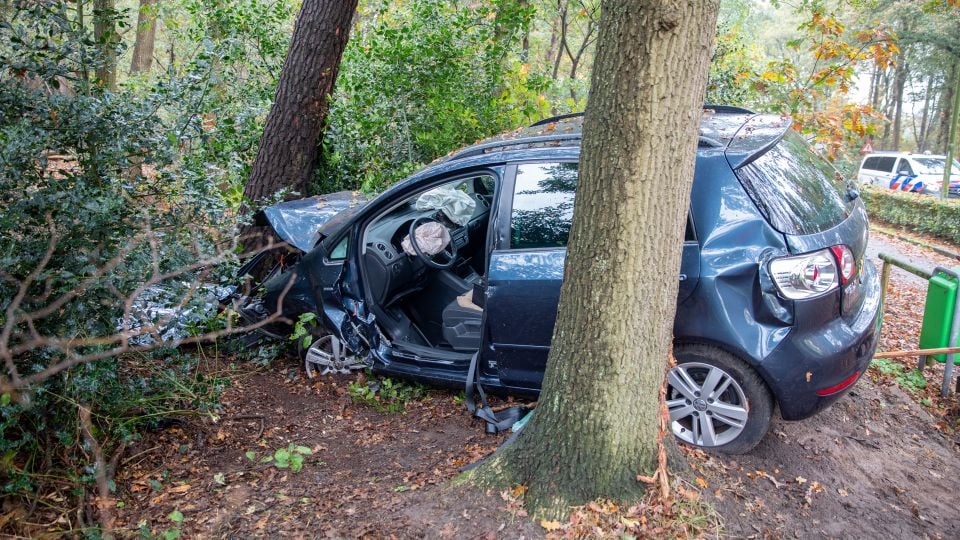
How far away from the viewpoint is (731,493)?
3.17 meters

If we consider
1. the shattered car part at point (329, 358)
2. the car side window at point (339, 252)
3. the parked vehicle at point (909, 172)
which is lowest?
the shattered car part at point (329, 358)

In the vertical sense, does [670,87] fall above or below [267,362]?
above

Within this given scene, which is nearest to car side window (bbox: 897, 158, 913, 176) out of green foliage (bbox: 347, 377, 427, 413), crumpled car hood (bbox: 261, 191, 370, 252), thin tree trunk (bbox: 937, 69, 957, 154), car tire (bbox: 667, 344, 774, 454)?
thin tree trunk (bbox: 937, 69, 957, 154)

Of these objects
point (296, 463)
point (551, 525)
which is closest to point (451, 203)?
point (296, 463)

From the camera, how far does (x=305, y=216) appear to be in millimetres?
5297

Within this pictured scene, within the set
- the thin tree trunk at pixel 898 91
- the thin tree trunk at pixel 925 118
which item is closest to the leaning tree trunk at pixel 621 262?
the thin tree trunk at pixel 898 91

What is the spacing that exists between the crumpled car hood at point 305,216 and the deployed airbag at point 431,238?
1.96ft

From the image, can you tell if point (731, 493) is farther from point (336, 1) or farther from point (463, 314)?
point (336, 1)

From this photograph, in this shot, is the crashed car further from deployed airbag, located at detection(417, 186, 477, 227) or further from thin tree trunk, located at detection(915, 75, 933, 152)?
thin tree trunk, located at detection(915, 75, 933, 152)

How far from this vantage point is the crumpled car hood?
507cm

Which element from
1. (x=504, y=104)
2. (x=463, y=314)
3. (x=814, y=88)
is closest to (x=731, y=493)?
(x=463, y=314)

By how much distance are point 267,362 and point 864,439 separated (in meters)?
4.03

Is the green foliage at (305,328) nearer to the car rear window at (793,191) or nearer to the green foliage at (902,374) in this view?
the car rear window at (793,191)

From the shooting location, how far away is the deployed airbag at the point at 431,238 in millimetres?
4773
